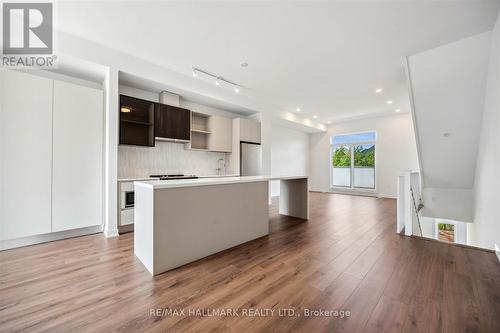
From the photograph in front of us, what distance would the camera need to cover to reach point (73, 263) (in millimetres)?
2068

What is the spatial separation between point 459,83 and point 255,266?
13.5 feet

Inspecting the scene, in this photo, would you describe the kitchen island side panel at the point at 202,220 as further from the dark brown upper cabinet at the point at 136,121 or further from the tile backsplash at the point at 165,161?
the tile backsplash at the point at 165,161

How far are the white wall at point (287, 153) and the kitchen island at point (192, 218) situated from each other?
4.12 m

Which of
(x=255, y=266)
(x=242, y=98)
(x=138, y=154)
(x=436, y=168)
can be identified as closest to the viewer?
(x=255, y=266)

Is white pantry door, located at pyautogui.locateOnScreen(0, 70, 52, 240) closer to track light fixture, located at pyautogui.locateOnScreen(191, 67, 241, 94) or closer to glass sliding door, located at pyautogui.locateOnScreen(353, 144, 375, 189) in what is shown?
track light fixture, located at pyautogui.locateOnScreen(191, 67, 241, 94)

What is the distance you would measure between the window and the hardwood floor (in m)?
5.29

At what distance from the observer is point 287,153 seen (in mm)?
7602

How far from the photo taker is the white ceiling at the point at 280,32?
217 centimetres

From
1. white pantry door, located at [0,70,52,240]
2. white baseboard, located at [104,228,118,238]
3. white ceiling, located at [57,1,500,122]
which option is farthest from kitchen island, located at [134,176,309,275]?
white ceiling, located at [57,1,500,122]

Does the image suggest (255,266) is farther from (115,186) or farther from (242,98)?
(242,98)

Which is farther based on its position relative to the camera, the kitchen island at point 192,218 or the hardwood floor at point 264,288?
the kitchen island at point 192,218

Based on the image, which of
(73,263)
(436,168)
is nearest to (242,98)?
(73,263)

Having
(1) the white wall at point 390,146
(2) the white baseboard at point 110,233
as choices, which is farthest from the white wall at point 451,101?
(2) the white baseboard at point 110,233

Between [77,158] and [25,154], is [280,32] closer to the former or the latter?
[77,158]
